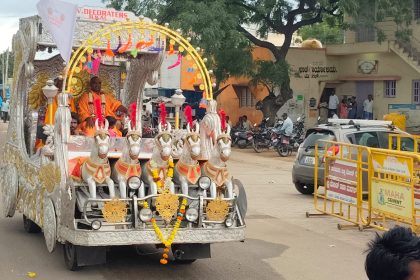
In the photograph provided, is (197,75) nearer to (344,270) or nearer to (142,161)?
(142,161)

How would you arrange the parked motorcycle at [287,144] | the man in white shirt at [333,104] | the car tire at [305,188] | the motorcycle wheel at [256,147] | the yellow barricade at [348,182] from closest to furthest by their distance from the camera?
the yellow barricade at [348,182] → the car tire at [305,188] → the parked motorcycle at [287,144] → the motorcycle wheel at [256,147] → the man in white shirt at [333,104]

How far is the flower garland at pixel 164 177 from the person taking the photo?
7.36 meters

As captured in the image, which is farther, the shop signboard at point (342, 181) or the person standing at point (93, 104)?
the shop signboard at point (342, 181)

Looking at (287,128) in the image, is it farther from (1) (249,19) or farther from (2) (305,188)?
(2) (305,188)

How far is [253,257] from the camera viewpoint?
8.56 m

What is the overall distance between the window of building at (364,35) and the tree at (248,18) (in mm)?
1660

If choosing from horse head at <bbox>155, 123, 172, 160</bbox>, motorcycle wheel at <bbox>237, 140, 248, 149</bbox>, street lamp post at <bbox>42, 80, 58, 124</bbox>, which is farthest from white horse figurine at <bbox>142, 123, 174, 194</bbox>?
motorcycle wheel at <bbox>237, 140, 248, 149</bbox>

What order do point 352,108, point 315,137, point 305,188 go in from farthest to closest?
point 352,108, point 305,188, point 315,137

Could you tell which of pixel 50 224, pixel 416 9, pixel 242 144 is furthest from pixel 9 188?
pixel 416 9

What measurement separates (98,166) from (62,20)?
1.80 m

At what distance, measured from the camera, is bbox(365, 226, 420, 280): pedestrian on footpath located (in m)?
2.09

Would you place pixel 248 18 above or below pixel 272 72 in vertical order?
above


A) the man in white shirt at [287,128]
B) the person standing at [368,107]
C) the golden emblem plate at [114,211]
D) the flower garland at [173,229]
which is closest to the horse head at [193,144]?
the flower garland at [173,229]

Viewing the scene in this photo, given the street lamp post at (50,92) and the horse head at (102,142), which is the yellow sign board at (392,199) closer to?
the horse head at (102,142)
